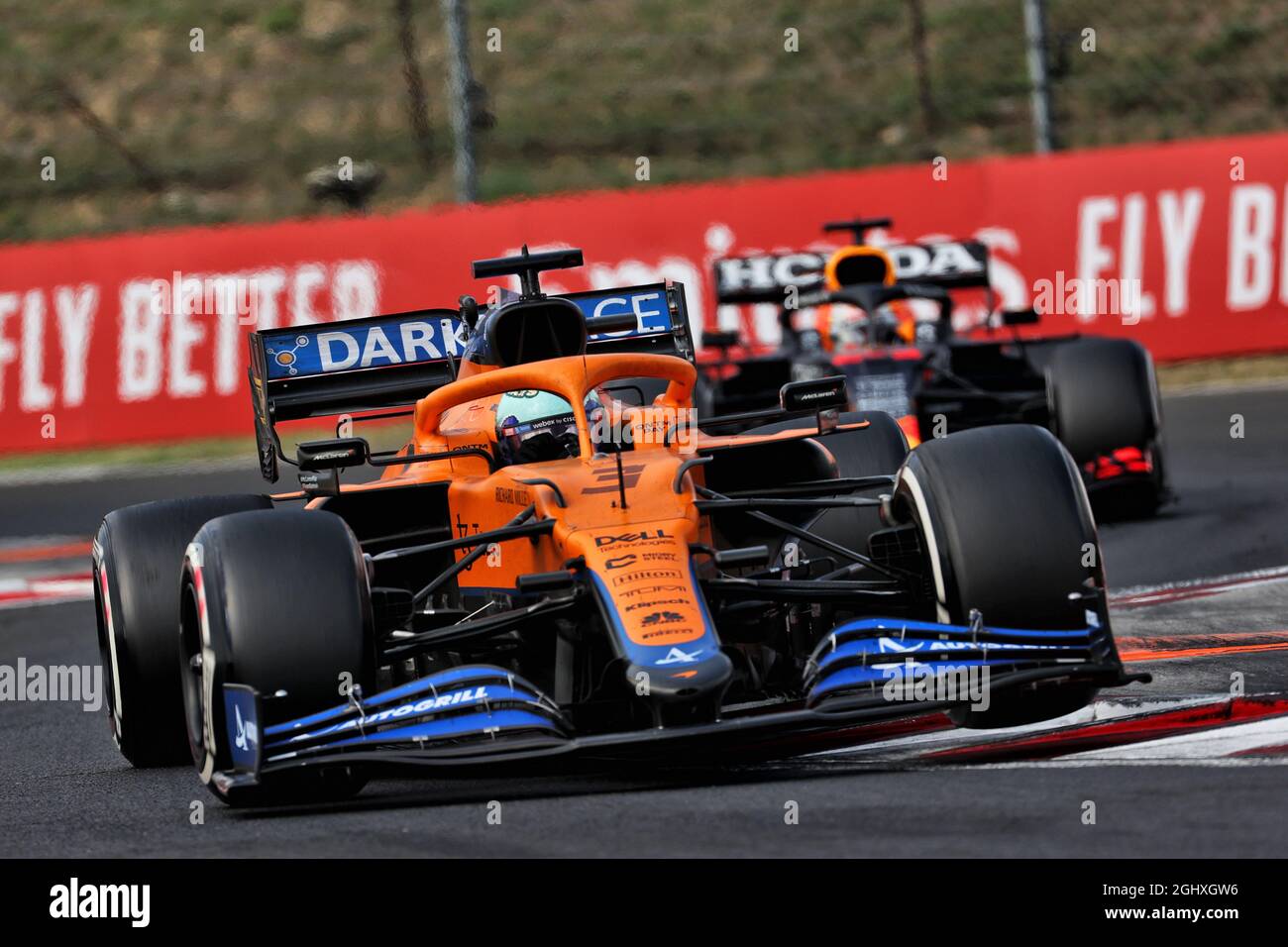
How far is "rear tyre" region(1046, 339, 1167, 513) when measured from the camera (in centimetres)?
1232

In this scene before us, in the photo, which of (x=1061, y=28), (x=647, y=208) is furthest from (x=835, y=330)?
(x=1061, y=28)

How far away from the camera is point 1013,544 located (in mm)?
6520

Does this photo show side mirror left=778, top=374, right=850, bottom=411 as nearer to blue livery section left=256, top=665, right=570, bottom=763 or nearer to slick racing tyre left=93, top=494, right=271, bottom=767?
blue livery section left=256, top=665, right=570, bottom=763

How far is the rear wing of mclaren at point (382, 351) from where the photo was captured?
8719mm

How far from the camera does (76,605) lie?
12234 mm

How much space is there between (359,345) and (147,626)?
1.94 m

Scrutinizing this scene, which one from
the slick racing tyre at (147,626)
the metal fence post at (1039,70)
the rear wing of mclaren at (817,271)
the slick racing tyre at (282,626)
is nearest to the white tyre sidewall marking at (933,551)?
the slick racing tyre at (282,626)

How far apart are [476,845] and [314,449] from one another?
1986mm

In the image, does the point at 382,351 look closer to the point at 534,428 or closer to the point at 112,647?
the point at 534,428

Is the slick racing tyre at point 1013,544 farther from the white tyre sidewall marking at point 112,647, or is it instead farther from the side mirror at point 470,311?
the white tyre sidewall marking at point 112,647

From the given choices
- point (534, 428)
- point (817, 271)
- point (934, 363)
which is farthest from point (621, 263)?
point (534, 428)

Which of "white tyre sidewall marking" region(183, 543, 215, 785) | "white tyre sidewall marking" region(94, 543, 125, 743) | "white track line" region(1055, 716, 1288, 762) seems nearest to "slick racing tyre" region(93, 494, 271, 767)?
"white tyre sidewall marking" region(94, 543, 125, 743)

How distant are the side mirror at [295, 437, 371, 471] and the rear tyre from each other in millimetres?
6110

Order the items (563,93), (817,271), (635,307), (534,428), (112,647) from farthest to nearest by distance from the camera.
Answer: (563,93), (817,271), (635,307), (534,428), (112,647)
